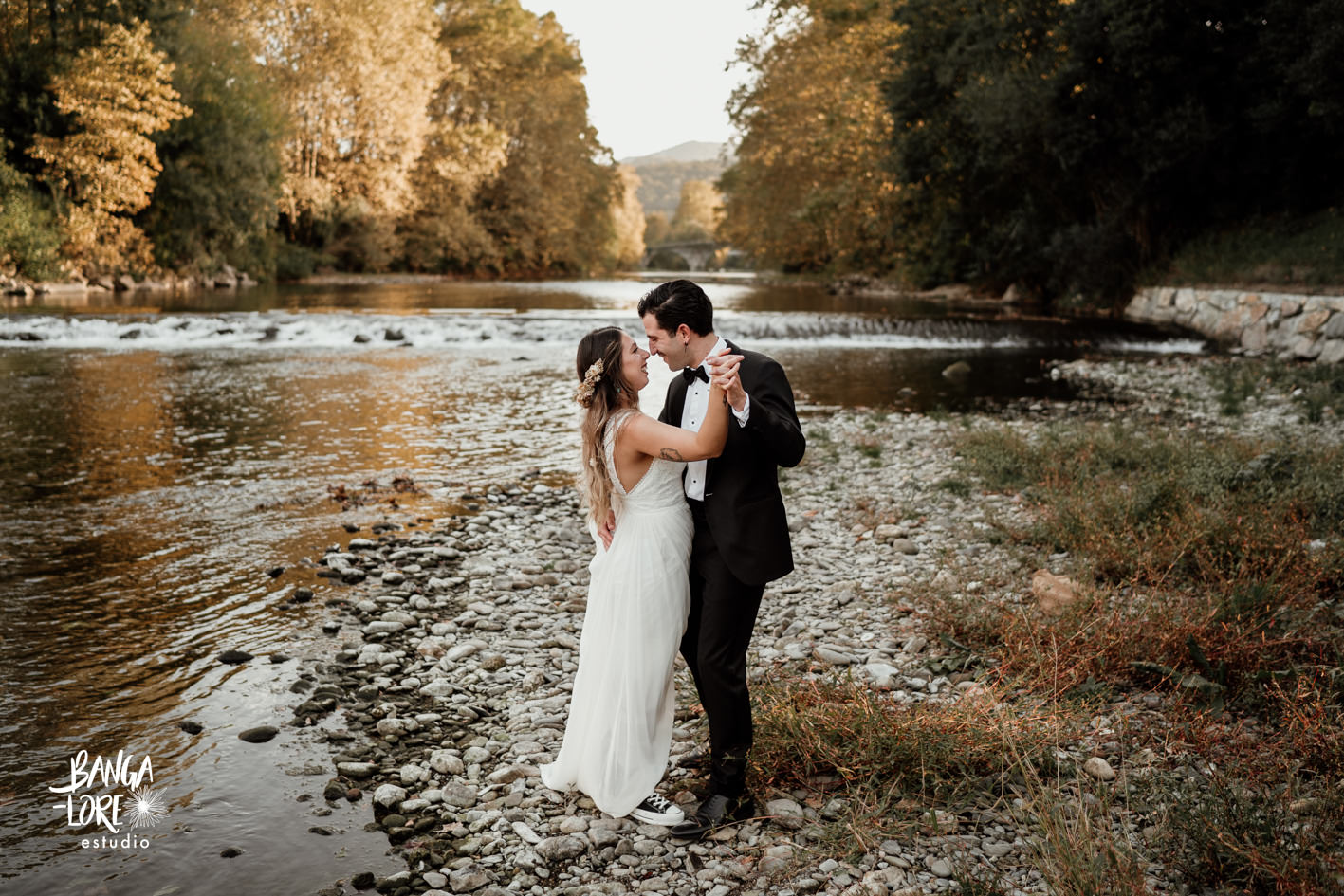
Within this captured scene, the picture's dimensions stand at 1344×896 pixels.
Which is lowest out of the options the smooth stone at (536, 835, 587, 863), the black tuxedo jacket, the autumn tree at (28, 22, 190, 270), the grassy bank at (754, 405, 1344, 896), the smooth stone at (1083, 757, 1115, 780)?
the smooth stone at (536, 835, 587, 863)

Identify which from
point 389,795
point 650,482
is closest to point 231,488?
point 389,795

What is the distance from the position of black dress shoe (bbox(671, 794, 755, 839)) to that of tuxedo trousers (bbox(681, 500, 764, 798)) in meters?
0.04

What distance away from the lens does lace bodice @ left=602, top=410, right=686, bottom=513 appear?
383cm

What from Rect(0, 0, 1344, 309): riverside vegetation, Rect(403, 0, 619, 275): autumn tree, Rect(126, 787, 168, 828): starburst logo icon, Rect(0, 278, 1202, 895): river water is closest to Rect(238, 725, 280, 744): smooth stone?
Rect(0, 278, 1202, 895): river water

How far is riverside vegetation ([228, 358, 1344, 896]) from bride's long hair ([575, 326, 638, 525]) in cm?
143

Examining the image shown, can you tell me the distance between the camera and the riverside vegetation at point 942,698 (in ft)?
Result: 11.6

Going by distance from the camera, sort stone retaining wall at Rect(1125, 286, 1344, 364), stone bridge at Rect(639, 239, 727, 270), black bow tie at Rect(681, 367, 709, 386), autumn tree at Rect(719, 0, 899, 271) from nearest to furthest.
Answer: black bow tie at Rect(681, 367, 709, 386) < stone retaining wall at Rect(1125, 286, 1344, 364) < autumn tree at Rect(719, 0, 899, 271) < stone bridge at Rect(639, 239, 727, 270)

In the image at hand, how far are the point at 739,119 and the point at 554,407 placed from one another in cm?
3917

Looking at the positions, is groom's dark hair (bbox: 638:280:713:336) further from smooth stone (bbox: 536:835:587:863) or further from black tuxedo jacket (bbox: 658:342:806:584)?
smooth stone (bbox: 536:835:587:863)

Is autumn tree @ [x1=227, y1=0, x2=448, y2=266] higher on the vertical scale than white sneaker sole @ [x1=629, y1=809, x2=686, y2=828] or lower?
higher

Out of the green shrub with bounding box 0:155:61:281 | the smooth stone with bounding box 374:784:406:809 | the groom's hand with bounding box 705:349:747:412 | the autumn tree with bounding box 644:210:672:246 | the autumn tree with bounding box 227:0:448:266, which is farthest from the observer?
the autumn tree with bounding box 644:210:672:246

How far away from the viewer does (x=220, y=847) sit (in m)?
3.85

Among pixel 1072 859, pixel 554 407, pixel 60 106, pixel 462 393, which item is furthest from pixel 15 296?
pixel 1072 859

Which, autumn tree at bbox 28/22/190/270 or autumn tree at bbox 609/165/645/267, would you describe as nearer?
autumn tree at bbox 28/22/190/270
